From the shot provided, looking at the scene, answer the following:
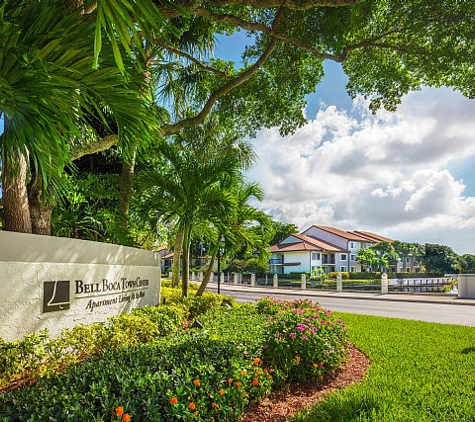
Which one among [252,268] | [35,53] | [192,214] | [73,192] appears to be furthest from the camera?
[252,268]

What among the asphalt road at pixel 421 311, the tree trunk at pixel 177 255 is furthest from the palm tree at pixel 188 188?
the asphalt road at pixel 421 311

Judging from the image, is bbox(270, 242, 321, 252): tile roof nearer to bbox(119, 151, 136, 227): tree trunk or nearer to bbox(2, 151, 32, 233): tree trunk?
bbox(119, 151, 136, 227): tree trunk

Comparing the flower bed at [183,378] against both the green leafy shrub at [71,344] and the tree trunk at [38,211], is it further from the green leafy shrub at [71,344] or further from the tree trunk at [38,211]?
the tree trunk at [38,211]

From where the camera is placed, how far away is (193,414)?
314 centimetres

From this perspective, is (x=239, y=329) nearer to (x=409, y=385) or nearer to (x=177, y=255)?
(x=409, y=385)

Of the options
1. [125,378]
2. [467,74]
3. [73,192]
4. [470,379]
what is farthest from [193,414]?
[467,74]

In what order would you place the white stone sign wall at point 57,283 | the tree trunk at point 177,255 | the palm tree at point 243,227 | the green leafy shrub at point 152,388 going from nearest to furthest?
1. the green leafy shrub at point 152,388
2. the white stone sign wall at point 57,283
3. the palm tree at point 243,227
4. the tree trunk at point 177,255

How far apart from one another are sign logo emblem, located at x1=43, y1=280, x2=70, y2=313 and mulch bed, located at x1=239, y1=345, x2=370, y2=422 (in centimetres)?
310

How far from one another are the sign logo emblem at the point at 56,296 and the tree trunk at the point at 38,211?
131 cm

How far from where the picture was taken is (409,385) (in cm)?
Result: 482

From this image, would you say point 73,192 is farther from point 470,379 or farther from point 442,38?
point 442,38

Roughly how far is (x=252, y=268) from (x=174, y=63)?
40.5 m

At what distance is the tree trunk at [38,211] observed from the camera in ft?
21.0

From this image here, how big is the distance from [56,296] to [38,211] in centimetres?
175
